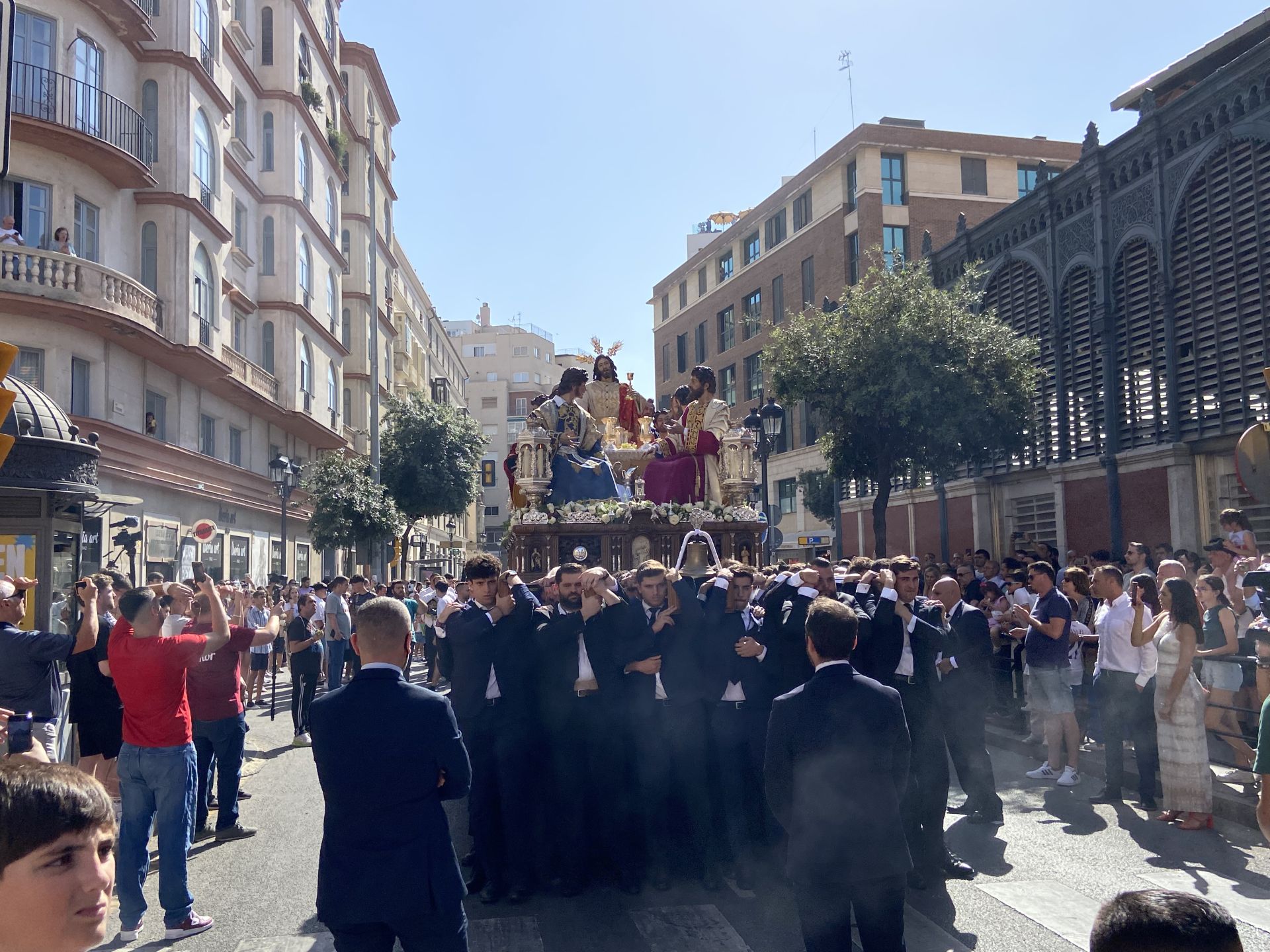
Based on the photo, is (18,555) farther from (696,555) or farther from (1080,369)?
(1080,369)

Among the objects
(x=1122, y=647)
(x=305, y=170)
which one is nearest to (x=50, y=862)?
(x=1122, y=647)

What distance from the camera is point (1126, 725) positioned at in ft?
30.7

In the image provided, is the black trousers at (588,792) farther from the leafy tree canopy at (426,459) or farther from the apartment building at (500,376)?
the apartment building at (500,376)

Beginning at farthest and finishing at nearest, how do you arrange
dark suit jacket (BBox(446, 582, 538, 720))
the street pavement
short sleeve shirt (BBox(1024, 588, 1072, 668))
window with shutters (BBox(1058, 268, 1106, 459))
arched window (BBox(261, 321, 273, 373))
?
arched window (BBox(261, 321, 273, 373)) → window with shutters (BBox(1058, 268, 1106, 459)) → short sleeve shirt (BBox(1024, 588, 1072, 668)) → dark suit jacket (BBox(446, 582, 538, 720)) → the street pavement

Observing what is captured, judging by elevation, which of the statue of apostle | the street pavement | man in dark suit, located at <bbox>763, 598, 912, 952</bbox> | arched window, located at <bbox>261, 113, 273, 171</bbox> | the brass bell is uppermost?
arched window, located at <bbox>261, 113, 273, 171</bbox>

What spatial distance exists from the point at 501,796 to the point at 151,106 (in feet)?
73.7

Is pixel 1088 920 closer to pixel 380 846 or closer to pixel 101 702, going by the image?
pixel 380 846

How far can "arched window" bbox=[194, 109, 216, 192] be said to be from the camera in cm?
2548

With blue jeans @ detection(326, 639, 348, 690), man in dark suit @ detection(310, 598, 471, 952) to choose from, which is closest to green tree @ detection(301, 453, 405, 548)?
blue jeans @ detection(326, 639, 348, 690)

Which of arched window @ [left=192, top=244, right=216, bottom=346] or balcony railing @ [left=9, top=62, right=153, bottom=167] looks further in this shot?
arched window @ [left=192, top=244, right=216, bottom=346]

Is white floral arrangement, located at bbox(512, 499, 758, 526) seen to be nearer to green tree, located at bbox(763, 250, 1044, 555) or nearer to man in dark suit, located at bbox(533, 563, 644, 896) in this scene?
man in dark suit, located at bbox(533, 563, 644, 896)

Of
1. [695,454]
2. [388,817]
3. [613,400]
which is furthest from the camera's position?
[613,400]

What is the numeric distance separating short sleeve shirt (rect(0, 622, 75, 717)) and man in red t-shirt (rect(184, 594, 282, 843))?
120cm

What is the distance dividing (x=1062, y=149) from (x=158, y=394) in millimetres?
33074
